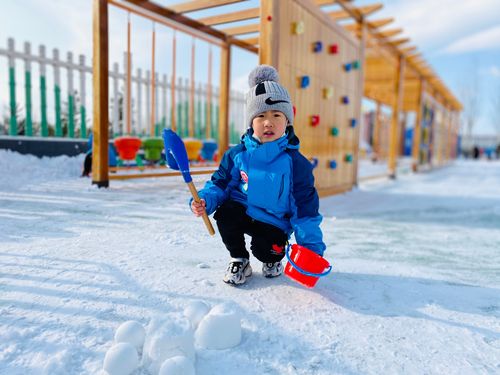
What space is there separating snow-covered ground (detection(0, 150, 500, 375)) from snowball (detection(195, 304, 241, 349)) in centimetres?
2

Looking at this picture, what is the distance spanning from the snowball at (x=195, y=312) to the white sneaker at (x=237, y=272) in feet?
0.96

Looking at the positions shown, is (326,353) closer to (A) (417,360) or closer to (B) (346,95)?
→ (A) (417,360)

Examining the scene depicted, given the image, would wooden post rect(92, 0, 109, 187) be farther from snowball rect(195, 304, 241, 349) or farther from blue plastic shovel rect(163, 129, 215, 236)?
snowball rect(195, 304, 241, 349)

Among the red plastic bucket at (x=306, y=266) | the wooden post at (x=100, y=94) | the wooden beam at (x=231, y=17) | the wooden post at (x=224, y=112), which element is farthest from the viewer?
the wooden post at (x=224, y=112)

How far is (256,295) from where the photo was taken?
4.36 ft

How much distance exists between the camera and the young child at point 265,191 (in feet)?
4.66

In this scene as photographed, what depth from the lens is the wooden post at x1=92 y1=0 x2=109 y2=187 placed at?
3691mm

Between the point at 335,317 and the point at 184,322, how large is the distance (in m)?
0.53

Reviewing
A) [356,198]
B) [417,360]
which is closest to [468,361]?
[417,360]

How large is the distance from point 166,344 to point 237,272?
0.57 meters

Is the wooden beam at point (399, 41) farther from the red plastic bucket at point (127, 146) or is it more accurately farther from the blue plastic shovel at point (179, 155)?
the blue plastic shovel at point (179, 155)

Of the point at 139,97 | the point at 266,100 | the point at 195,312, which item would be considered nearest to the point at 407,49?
the point at 139,97

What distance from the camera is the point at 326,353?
973 millimetres

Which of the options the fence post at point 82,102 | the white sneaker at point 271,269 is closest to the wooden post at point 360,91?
the white sneaker at point 271,269
